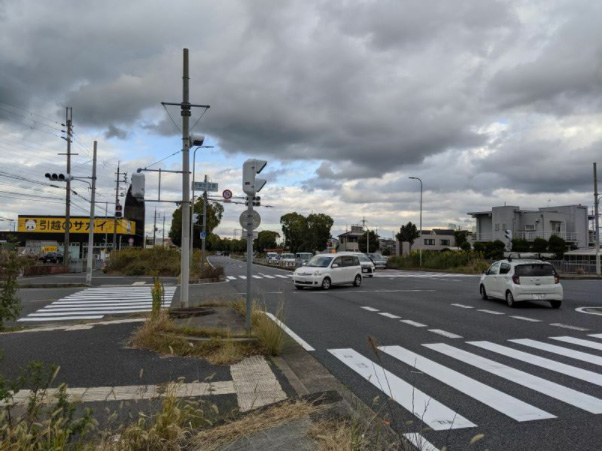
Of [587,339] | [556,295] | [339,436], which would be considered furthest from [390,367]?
[556,295]

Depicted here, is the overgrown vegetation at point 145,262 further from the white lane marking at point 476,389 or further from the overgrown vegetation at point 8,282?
the overgrown vegetation at point 8,282

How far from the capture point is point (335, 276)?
22672mm

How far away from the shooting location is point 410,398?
5523 millimetres

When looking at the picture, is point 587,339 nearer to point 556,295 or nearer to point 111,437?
point 556,295

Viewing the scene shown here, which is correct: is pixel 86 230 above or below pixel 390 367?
above

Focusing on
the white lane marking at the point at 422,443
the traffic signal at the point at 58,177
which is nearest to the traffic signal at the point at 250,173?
the white lane marking at the point at 422,443

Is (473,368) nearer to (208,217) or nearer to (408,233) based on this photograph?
(208,217)

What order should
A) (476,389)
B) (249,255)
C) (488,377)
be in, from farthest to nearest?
(249,255) < (488,377) < (476,389)

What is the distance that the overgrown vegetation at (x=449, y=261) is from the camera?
4153 cm

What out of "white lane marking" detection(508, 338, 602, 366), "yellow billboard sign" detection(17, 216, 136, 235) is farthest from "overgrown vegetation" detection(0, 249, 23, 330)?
"yellow billboard sign" detection(17, 216, 136, 235)

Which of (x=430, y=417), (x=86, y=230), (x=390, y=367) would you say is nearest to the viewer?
(x=430, y=417)

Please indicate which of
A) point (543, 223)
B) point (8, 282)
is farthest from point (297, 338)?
point (543, 223)

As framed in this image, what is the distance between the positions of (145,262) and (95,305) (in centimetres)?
1879

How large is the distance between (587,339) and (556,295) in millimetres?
5490
